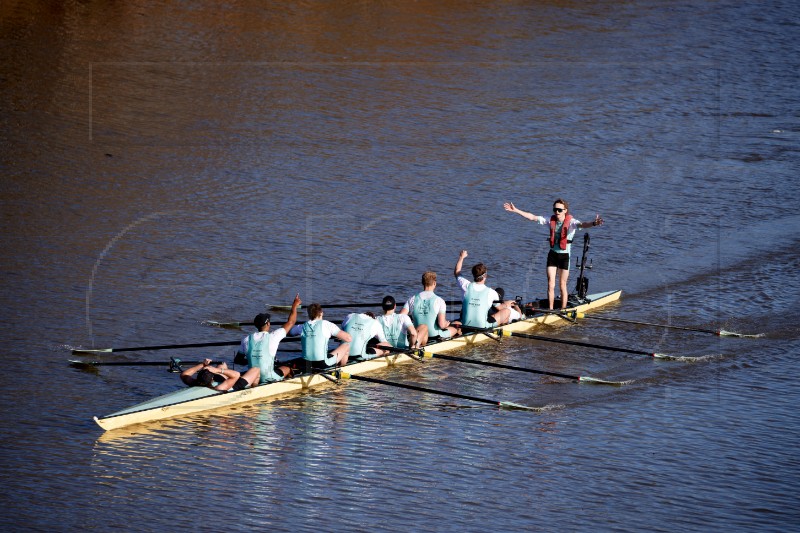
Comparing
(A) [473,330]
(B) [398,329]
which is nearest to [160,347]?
(B) [398,329]

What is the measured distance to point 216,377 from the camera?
49.7 ft

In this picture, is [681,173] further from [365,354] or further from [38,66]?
[38,66]

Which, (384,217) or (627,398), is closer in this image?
(627,398)

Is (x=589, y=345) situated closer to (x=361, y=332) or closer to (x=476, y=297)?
(x=476, y=297)

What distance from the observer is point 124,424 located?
566 inches

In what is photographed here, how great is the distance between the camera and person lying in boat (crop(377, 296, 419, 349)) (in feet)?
57.0

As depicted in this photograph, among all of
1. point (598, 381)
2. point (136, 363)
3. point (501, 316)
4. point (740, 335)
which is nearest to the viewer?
point (136, 363)

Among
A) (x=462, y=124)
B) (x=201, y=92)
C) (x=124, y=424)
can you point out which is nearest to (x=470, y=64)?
(x=462, y=124)

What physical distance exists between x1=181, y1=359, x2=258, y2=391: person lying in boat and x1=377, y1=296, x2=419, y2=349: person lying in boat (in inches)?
109

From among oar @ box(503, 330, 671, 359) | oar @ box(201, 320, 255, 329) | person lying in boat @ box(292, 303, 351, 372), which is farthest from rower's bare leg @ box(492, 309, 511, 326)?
oar @ box(201, 320, 255, 329)

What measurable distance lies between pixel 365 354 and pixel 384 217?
29.4 feet

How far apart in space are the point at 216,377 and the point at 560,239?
736 cm

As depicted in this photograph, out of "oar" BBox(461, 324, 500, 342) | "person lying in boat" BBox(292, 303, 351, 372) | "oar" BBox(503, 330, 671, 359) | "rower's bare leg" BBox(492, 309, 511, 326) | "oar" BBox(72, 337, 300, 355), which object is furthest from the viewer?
"rower's bare leg" BBox(492, 309, 511, 326)

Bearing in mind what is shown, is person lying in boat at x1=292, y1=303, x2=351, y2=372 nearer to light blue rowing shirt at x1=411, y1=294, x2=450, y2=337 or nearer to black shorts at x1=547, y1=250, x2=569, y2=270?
light blue rowing shirt at x1=411, y1=294, x2=450, y2=337
